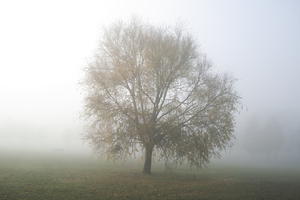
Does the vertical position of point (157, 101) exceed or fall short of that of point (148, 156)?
it exceeds it

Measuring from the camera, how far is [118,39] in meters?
24.3

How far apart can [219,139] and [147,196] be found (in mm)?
10511

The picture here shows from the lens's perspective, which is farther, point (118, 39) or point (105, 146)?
point (118, 39)

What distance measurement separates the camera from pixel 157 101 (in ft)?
77.3

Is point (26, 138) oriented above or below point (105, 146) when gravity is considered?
above

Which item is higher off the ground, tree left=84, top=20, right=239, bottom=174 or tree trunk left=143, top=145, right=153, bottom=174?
tree left=84, top=20, right=239, bottom=174

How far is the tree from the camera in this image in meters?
22.2

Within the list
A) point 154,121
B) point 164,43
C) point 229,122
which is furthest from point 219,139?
point 164,43

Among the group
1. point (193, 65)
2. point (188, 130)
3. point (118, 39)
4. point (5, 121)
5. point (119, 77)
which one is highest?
point (5, 121)

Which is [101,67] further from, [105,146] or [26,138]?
[26,138]

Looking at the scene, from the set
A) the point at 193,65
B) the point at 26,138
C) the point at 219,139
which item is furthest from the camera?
the point at 26,138

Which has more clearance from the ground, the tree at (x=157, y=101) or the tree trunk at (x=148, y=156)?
the tree at (x=157, y=101)

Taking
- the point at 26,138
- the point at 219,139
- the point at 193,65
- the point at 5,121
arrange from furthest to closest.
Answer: the point at 5,121, the point at 26,138, the point at 193,65, the point at 219,139

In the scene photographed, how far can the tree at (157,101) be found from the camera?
22.2m
